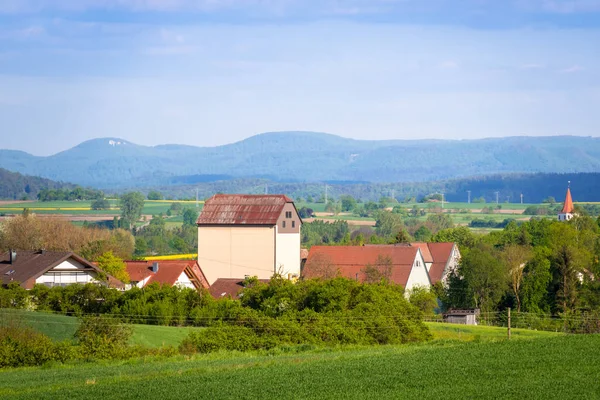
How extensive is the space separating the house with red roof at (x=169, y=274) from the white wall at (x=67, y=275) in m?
4.84

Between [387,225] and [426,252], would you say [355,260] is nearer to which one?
[426,252]

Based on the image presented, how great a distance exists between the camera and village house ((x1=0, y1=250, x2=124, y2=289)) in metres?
53.6

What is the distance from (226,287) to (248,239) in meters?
5.82

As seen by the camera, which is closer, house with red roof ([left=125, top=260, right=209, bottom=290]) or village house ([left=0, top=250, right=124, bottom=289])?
village house ([left=0, top=250, right=124, bottom=289])

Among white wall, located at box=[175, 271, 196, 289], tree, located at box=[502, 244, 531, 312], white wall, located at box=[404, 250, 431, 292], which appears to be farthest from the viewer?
white wall, located at box=[404, 250, 431, 292]

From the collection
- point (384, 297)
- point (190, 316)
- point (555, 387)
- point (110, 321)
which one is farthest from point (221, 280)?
point (555, 387)

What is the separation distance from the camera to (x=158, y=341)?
40.5 metres

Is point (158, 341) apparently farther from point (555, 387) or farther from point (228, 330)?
point (555, 387)

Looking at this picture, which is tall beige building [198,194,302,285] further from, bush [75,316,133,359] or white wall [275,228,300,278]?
bush [75,316,133,359]

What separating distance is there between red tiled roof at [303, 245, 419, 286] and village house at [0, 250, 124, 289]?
16.0 m

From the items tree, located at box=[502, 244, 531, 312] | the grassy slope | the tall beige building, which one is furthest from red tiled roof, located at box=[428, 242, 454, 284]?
the grassy slope

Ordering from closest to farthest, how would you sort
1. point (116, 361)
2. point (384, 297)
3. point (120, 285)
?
point (116, 361), point (384, 297), point (120, 285)

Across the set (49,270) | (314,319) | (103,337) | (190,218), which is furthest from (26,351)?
(190,218)

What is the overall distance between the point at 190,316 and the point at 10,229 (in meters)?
40.7
